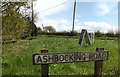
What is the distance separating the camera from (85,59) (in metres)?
3.10

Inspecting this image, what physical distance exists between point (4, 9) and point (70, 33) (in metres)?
20.9

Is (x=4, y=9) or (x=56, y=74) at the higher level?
(x=4, y=9)

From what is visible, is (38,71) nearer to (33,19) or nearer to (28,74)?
(28,74)

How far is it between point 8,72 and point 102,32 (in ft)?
87.0

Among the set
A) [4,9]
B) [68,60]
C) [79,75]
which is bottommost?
[79,75]

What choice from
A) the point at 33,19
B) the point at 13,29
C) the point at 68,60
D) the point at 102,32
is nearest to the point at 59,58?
the point at 68,60

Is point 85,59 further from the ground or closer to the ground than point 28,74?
further from the ground

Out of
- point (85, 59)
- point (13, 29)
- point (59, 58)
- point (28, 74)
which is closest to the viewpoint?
point (59, 58)

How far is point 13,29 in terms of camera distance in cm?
723

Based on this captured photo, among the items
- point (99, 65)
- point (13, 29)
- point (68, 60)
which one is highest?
point (13, 29)

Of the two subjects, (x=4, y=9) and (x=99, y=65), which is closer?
(x=99, y=65)

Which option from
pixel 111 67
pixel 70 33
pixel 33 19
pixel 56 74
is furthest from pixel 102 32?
pixel 56 74

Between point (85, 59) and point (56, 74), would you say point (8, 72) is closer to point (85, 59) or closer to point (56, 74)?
point (56, 74)

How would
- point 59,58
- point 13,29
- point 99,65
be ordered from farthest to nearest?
point 13,29, point 99,65, point 59,58
